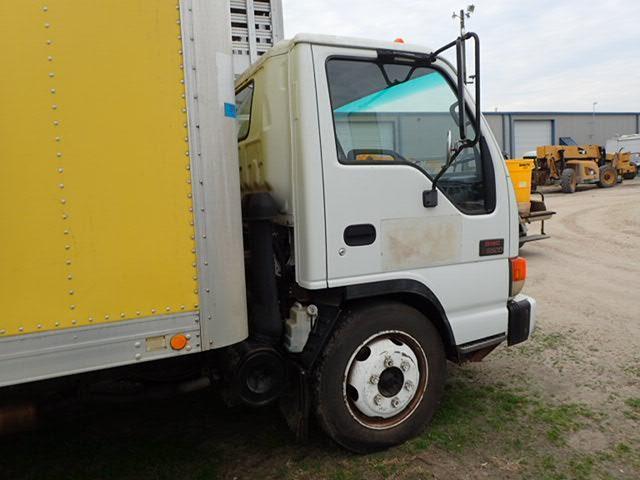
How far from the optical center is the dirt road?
3.00m

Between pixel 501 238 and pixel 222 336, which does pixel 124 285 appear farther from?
pixel 501 238

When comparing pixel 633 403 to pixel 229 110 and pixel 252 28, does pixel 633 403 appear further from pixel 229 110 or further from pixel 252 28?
pixel 252 28

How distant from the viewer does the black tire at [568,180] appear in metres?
21.5

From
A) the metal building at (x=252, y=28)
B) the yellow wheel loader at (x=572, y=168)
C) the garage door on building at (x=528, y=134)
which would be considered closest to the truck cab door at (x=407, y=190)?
the metal building at (x=252, y=28)

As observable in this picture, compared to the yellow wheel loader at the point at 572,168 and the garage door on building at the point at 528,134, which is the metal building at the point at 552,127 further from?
the yellow wheel loader at the point at 572,168

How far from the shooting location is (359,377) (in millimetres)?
2986

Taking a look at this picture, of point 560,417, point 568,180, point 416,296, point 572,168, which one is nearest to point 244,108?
point 416,296

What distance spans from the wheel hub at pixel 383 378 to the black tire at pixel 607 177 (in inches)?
927

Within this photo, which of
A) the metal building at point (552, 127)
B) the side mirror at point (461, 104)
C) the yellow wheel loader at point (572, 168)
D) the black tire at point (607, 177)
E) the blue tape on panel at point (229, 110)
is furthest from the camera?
the metal building at point (552, 127)

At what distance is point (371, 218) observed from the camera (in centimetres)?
290

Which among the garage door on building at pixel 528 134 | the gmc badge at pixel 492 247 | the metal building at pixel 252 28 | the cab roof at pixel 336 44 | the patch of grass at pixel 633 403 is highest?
the garage door on building at pixel 528 134

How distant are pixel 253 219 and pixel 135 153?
827 mm

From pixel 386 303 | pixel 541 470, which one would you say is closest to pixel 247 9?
pixel 386 303

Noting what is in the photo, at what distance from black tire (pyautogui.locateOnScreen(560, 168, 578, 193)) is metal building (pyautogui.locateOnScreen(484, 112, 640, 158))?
554 inches
